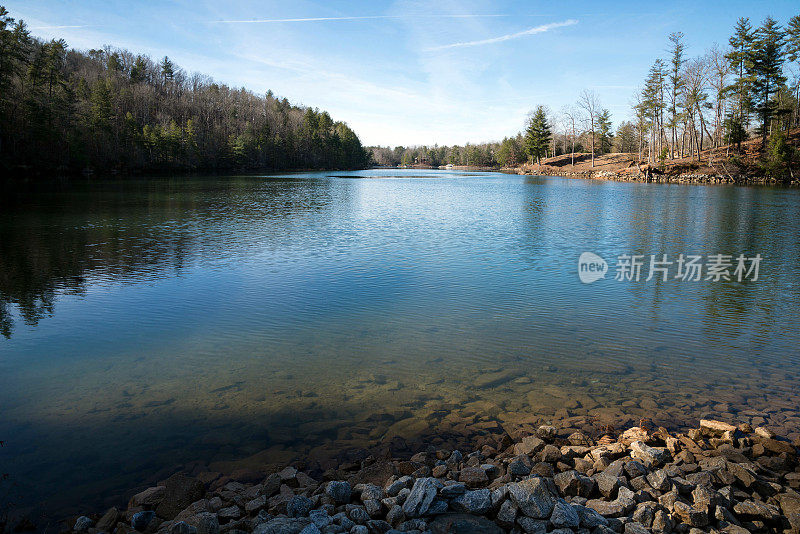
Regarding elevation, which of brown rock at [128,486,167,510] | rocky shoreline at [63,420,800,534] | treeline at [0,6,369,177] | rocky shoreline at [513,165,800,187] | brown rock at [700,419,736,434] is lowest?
brown rock at [128,486,167,510]

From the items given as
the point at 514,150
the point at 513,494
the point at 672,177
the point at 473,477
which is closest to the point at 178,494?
the point at 473,477

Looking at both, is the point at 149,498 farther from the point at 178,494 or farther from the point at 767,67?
the point at 767,67

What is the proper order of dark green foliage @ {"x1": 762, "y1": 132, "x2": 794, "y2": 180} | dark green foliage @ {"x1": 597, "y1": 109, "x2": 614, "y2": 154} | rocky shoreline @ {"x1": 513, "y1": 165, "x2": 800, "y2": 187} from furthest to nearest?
dark green foliage @ {"x1": 597, "y1": 109, "x2": 614, "y2": 154} → rocky shoreline @ {"x1": 513, "y1": 165, "x2": 800, "y2": 187} → dark green foliage @ {"x1": 762, "y1": 132, "x2": 794, "y2": 180}

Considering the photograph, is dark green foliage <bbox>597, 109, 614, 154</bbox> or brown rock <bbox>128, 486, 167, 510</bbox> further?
dark green foliage <bbox>597, 109, 614, 154</bbox>

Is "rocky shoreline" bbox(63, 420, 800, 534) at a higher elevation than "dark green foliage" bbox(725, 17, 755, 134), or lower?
lower

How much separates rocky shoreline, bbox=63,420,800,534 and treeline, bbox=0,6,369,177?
170ft

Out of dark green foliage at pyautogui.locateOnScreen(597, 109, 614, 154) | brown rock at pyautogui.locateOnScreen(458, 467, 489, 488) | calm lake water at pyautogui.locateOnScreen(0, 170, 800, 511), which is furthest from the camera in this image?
dark green foliage at pyautogui.locateOnScreen(597, 109, 614, 154)

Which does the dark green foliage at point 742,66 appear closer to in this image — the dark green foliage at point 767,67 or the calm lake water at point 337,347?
the dark green foliage at point 767,67

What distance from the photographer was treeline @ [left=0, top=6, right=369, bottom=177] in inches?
1821

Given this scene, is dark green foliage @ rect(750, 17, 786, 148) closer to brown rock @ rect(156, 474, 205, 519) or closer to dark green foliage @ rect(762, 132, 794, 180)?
dark green foliage @ rect(762, 132, 794, 180)

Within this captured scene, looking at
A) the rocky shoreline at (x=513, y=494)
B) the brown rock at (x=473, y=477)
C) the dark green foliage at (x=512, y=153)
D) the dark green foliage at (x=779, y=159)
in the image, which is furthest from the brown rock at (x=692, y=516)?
the dark green foliage at (x=512, y=153)

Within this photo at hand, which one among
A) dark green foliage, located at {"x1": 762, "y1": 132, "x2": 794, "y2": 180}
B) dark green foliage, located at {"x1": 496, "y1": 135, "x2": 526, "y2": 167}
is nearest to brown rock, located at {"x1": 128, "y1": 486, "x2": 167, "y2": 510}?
dark green foliage, located at {"x1": 762, "y1": 132, "x2": 794, "y2": 180}

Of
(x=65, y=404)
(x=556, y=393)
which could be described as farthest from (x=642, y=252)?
(x=65, y=404)

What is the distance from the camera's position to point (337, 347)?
709 cm
